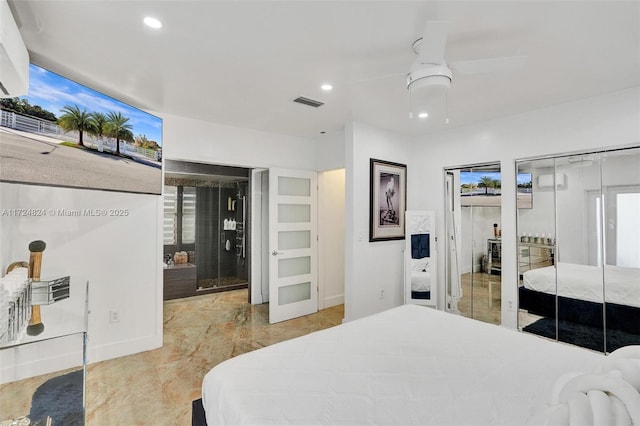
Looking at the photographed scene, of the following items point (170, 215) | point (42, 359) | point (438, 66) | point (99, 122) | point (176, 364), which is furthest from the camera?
point (170, 215)

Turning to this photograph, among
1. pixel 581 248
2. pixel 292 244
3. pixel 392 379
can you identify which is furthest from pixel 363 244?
pixel 392 379

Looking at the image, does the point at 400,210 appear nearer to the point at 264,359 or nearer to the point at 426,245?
the point at 426,245

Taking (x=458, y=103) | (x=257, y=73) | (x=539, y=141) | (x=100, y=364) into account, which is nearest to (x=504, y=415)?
(x=257, y=73)

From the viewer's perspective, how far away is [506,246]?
12.2 feet

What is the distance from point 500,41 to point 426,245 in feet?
8.95

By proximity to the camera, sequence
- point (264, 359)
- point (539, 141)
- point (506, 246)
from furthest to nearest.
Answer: point (506, 246) → point (539, 141) → point (264, 359)

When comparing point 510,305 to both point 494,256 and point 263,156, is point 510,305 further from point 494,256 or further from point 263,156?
point 263,156

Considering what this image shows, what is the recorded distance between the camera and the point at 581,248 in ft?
10.6

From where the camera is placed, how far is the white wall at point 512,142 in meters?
2.98

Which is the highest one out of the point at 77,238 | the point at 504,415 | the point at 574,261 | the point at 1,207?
the point at 1,207

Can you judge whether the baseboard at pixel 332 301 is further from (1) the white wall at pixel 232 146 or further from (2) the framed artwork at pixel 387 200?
(1) the white wall at pixel 232 146

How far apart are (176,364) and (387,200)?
3.10 m

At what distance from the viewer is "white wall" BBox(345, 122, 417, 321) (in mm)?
3912

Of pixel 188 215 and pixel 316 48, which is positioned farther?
pixel 188 215
